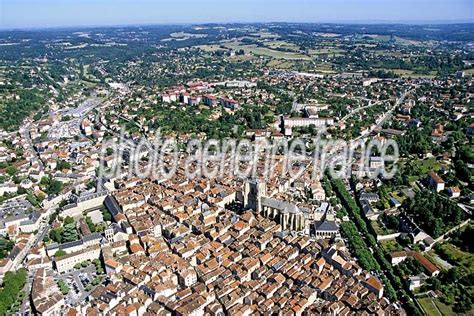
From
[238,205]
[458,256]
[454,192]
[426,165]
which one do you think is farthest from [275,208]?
[426,165]

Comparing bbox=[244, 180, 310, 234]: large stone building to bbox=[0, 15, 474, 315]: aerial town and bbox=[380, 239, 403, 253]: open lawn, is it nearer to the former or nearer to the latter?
bbox=[0, 15, 474, 315]: aerial town

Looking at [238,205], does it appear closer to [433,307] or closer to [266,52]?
[433,307]

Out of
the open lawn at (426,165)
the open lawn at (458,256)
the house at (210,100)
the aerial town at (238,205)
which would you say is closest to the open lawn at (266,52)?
the aerial town at (238,205)

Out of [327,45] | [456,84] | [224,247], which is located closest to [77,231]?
[224,247]

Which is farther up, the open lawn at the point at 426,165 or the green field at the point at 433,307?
the open lawn at the point at 426,165

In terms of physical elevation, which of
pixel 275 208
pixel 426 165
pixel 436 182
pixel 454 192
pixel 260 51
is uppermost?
pixel 260 51

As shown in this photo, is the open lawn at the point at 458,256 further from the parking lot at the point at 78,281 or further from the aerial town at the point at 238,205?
the parking lot at the point at 78,281

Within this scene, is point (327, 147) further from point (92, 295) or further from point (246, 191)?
point (92, 295)

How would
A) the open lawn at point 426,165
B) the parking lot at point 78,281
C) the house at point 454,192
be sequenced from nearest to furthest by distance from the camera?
1. the parking lot at point 78,281
2. the house at point 454,192
3. the open lawn at point 426,165
